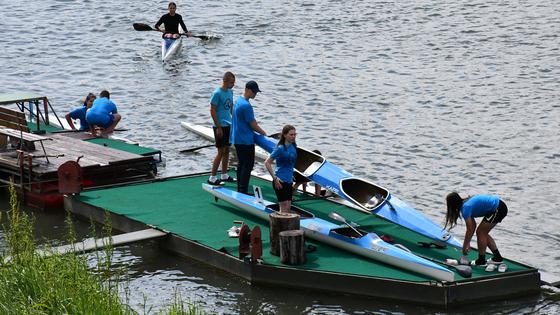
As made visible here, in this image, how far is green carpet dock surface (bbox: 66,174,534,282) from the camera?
16.1 meters

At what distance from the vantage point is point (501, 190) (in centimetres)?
2244

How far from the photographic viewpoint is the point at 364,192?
18.3 meters

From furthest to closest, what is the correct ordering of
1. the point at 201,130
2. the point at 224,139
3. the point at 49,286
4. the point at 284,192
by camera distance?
the point at 201,130 < the point at 224,139 < the point at 284,192 < the point at 49,286

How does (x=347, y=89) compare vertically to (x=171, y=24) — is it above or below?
below

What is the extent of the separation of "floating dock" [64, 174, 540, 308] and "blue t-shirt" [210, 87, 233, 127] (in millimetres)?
1385

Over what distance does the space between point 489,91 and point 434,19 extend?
895 cm

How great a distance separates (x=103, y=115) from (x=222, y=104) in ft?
17.9

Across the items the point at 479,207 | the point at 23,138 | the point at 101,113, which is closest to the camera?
the point at 479,207

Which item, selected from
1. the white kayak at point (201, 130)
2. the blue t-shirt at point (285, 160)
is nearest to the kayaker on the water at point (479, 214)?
A: the blue t-shirt at point (285, 160)

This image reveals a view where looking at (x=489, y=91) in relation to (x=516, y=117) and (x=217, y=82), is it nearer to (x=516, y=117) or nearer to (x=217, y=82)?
(x=516, y=117)

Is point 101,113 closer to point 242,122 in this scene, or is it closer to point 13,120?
point 13,120

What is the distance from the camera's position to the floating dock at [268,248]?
15461 millimetres

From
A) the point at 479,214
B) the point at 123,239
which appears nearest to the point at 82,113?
the point at 123,239

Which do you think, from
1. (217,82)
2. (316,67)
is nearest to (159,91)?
(217,82)
